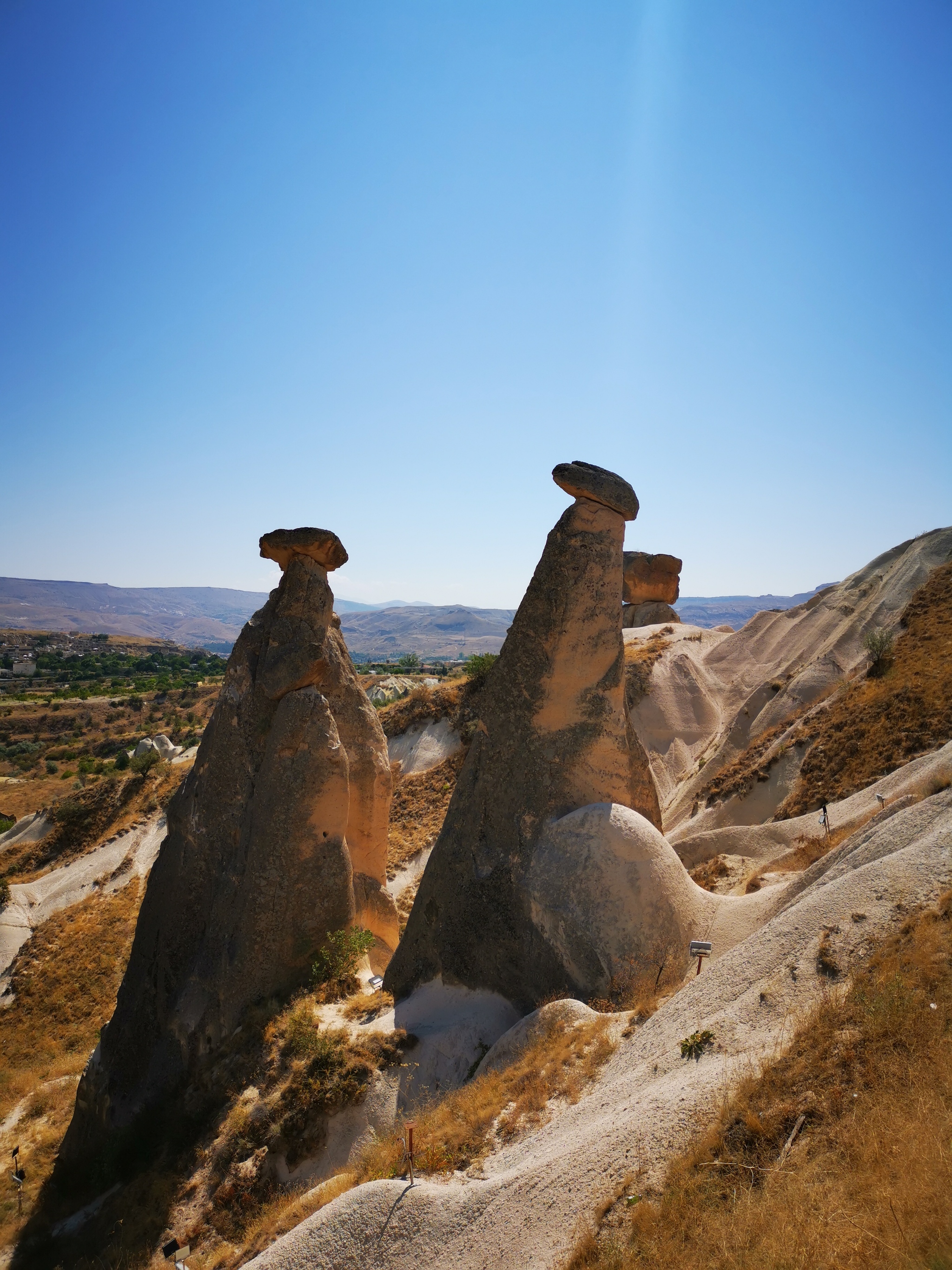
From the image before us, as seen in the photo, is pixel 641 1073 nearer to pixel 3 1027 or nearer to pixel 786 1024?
pixel 786 1024

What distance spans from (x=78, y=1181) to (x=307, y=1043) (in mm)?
4974

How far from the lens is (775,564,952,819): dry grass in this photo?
1423cm

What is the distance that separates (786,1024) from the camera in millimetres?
5145

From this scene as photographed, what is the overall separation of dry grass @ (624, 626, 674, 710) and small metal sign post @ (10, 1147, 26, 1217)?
67.4 feet

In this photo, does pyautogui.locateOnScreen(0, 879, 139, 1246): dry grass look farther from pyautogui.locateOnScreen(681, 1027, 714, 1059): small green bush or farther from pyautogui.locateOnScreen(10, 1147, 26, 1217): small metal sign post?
pyautogui.locateOnScreen(681, 1027, 714, 1059): small green bush

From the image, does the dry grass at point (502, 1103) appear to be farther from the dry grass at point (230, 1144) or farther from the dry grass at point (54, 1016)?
the dry grass at point (54, 1016)

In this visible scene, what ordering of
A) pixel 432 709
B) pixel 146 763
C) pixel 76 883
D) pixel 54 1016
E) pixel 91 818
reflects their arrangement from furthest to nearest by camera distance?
pixel 146 763 → pixel 432 709 → pixel 91 818 → pixel 76 883 → pixel 54 1016

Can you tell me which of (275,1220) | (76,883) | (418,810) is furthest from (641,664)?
(275,1220)

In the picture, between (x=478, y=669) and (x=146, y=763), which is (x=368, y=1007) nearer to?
(x=478, y=669)

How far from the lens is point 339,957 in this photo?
10352mm

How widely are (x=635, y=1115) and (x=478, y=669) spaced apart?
1047 inches

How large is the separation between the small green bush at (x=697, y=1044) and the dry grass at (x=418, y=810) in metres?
15.9

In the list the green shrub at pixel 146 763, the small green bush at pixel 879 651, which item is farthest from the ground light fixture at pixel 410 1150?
the green shrub at pixel 146 763

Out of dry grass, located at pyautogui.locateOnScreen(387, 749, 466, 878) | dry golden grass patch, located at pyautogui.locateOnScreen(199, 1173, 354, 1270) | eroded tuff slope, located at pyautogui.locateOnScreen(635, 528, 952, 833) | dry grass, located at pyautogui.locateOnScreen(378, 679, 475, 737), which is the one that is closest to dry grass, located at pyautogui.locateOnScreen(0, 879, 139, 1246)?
dry golden grass patch, located at pyautogui.locateOnScreen(199, 1173, 354, 1270)
